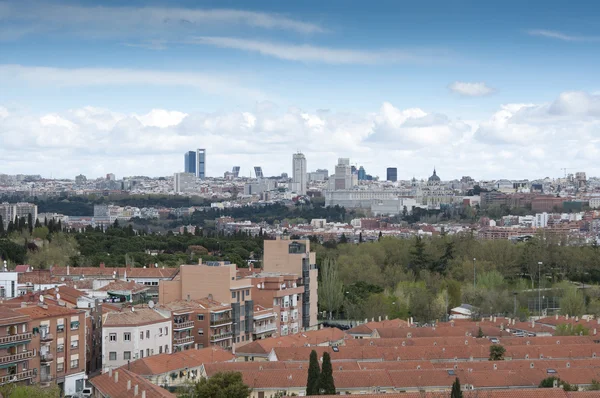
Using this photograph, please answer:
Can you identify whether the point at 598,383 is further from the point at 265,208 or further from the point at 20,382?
the point at 265,208

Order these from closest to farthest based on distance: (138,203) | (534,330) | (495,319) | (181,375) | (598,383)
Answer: (598,383), (181,375), (534,330), (495,319), (138,203)

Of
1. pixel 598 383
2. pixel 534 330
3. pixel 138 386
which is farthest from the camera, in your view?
pixel 534 330

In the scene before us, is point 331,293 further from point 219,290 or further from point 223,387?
point 223,387

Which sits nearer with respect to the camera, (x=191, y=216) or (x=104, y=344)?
(x=104, y=344)

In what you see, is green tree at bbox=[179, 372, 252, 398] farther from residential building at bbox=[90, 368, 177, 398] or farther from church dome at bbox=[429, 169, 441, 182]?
church dome at bbox=[429, 169, 441, 182]

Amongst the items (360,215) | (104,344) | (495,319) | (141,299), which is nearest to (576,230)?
(360,215)
